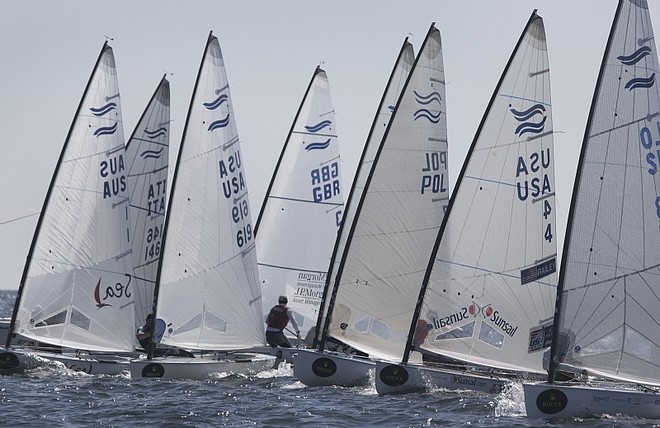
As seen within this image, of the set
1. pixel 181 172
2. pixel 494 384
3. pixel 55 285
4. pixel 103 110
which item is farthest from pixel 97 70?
pixel 494 384

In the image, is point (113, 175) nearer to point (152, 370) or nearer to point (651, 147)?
point (152, 370)

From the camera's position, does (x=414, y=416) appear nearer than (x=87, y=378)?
Yes

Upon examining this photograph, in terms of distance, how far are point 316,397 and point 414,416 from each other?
325 cm

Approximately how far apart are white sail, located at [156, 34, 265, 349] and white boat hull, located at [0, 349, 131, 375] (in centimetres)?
130

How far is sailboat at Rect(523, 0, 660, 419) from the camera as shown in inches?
853

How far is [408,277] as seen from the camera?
27.5 metres

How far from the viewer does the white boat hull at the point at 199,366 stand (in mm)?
26047

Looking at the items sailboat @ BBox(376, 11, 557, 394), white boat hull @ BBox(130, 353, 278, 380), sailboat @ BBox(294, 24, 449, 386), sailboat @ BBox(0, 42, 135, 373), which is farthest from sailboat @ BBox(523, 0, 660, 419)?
sailboat @ BBox(0, 42, 135, 373)

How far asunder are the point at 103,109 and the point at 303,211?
940 cm

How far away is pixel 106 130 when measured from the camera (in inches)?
1111

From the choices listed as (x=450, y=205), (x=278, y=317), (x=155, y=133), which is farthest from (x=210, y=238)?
(x=450, y=205)

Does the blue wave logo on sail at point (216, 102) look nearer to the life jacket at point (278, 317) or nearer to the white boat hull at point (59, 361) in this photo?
the life jacket at point (278, 317)

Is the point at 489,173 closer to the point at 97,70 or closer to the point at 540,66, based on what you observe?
the point at 540,66

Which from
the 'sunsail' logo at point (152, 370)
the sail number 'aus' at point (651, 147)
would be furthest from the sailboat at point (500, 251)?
the 'sunsail' logo at point (152, 370)
